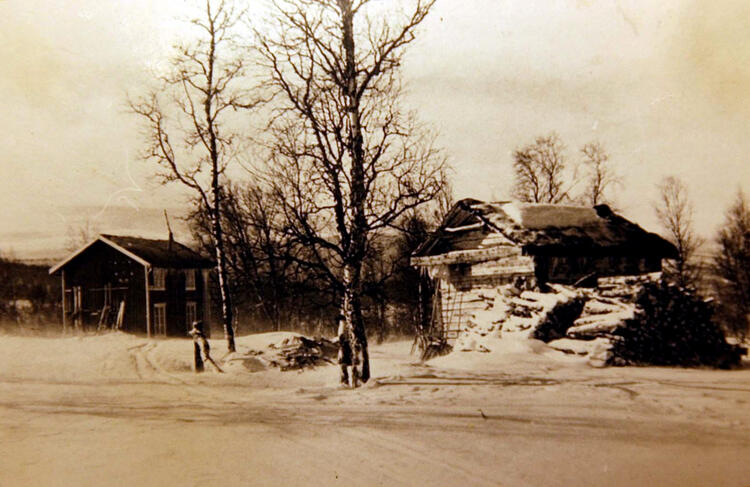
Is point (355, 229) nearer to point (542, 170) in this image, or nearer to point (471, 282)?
point (542, 170)

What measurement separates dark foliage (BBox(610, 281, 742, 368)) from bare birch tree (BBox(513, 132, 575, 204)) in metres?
1.60

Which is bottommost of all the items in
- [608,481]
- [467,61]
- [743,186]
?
[608,481]

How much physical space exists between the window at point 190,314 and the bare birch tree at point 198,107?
88 centimetres

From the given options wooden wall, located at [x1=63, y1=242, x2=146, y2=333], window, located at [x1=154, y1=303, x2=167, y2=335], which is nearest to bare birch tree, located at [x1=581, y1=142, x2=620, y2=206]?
window, located at [x1=154, y1=303, x2=167, y2=335]

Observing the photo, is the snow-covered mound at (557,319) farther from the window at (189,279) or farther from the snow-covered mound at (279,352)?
the window at (189,279)

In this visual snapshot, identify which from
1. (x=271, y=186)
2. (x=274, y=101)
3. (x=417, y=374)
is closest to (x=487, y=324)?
(x=417, y=374)

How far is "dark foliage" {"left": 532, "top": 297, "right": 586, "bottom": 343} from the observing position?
289 inches

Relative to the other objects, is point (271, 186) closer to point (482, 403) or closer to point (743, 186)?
point (482, 403)

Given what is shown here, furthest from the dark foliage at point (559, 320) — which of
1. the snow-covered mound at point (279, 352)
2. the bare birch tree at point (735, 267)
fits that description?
the snow-covered mound at point (279, 352)

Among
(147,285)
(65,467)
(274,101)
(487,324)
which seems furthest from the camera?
(487,324)

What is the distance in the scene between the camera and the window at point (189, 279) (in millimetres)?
5201

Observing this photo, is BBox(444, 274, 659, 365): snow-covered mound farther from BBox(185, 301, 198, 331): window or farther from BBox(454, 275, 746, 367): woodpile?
BBox(185, 301, 198, 331): window

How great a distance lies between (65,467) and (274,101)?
3234mm

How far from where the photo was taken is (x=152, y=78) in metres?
4.40
